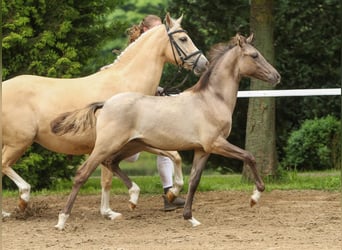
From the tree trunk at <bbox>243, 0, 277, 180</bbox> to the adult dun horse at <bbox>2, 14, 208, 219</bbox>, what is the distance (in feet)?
10.3

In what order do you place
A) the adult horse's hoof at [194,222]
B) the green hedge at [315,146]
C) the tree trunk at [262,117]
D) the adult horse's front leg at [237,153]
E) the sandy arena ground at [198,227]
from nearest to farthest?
1. the sandy arena ground at [198,227]
2. the adult horse's front leg at [237,153]
3. the adult horse's hoof at [194,222]
4. the tree trunk at [262,117]
5. the green hedge at [315,146]

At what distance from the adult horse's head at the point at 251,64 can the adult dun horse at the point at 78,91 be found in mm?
507

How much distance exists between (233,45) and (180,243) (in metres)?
2.40

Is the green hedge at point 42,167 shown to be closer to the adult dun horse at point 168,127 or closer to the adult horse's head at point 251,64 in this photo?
the adult dun horse at point 168,127

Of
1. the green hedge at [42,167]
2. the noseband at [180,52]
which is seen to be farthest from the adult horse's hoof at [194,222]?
the green hedge at [42,167]

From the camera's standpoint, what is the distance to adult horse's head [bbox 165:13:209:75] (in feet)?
30.3

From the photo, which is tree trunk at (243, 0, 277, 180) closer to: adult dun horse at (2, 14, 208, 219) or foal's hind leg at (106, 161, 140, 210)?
adult dun horse at (2, 14, 208, 219)

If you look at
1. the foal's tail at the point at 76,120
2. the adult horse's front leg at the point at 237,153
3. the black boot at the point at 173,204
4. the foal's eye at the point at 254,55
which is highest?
the foal's eye at the point at 254,55

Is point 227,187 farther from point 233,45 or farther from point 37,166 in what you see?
point 233,45

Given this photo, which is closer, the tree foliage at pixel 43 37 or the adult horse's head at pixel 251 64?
the adult horse's head at pixel 251 64

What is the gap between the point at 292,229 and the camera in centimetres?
811

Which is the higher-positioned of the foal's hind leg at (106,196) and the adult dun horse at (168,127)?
the adult dun horse at (168,127)

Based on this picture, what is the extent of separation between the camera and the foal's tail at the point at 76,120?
8578 mm

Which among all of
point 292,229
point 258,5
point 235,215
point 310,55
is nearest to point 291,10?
point 310,55
